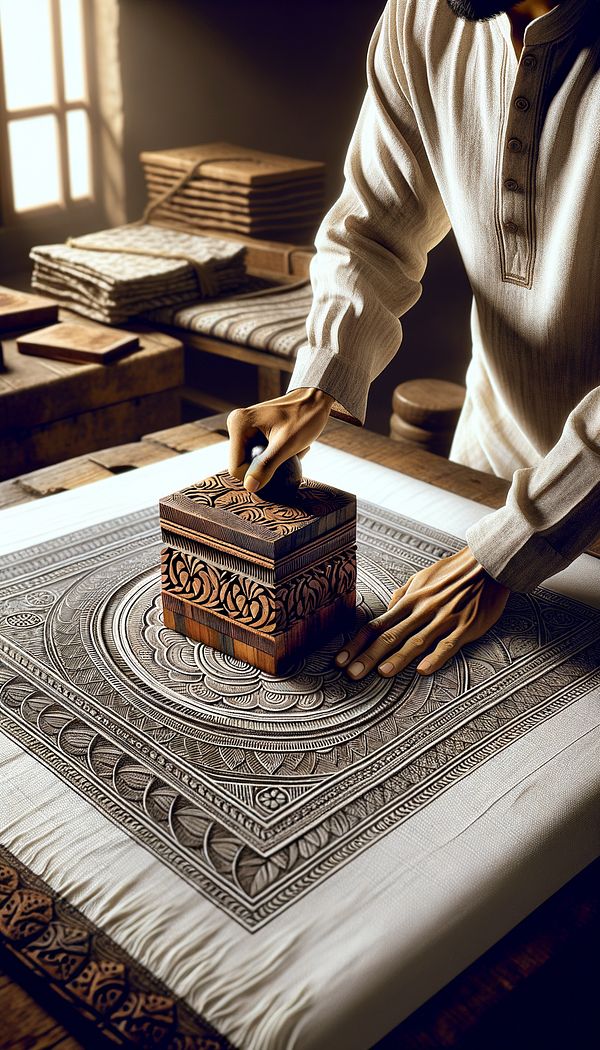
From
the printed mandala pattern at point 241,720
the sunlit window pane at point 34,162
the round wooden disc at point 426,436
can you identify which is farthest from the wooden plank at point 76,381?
the sunlit window pane at point 34,162

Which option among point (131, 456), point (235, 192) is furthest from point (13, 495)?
point (235, 192)

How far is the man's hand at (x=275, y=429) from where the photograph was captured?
3.76ft

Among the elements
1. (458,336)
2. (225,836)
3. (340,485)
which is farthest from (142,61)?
(225,836)

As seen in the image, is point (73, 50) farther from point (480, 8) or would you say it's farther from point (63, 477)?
point (480, 8)

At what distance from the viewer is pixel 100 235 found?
292 cm

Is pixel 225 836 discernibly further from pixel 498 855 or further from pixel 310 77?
pixel 310 77

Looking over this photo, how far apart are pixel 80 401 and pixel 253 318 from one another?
588 mm

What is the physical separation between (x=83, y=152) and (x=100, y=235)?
0.75 meters

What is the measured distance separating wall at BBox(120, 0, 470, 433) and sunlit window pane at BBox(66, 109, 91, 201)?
15cm

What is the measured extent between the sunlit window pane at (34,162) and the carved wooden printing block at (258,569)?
8.26 feet

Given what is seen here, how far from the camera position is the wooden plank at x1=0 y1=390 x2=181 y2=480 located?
2.11 m

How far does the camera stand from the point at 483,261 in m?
1.46

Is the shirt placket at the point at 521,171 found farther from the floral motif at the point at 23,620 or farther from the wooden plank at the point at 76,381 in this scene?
the wooden plank at the point at 76,381

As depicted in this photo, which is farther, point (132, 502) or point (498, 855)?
point (132, 502)
